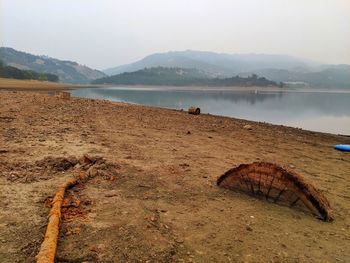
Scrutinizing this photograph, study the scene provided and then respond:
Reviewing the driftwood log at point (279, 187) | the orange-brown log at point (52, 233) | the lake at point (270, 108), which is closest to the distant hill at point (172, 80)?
the lake at point (270, 108)

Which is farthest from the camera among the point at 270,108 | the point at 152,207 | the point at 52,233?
the point at 270,108

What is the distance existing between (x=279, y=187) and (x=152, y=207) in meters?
2.02

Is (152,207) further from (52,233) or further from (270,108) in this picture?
(270,108)

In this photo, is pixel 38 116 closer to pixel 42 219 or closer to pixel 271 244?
pixel 42 219

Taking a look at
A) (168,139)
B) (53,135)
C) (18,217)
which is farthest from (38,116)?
(18,217)

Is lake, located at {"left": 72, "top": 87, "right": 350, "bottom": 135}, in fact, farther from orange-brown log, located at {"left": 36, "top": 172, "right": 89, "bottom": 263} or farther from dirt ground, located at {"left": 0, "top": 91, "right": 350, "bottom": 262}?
orange-brown log, located at {"left": 36, "top": 172, "right": 89, "bottom": 263}

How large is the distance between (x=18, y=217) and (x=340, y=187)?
5874 millimetres

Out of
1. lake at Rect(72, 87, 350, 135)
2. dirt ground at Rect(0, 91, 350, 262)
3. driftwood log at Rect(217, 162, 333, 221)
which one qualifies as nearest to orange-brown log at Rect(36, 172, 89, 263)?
dirt ground at Rect(0, 91, 350, 262)

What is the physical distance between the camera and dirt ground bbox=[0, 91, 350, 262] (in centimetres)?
392

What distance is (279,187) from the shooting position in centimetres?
553

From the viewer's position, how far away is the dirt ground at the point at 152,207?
12.9ft

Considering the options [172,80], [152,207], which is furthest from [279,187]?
[172,80]

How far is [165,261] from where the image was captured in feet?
12.0

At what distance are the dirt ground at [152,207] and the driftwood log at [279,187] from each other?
0.18m
